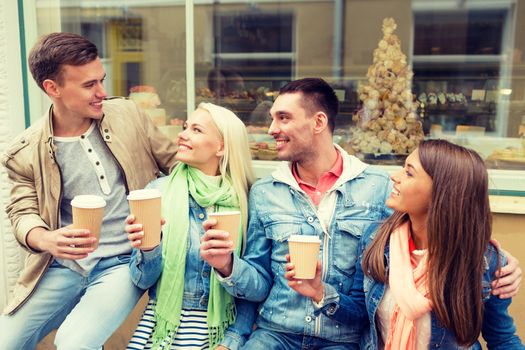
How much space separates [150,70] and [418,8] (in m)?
5.13

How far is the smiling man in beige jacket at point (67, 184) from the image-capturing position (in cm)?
225

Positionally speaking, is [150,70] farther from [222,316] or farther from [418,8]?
[418,8]

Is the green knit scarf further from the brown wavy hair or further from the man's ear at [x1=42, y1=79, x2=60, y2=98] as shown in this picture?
the brown wavy hair

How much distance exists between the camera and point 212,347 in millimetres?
2127

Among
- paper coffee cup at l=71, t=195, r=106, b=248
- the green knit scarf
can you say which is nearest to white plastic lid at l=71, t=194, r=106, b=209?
paper coffee cup at l=71, t=195, r=106, b=248

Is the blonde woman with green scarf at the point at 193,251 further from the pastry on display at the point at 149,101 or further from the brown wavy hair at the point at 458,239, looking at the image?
the pastry on display at the point at 149,101

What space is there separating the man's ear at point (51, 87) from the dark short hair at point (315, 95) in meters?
1.02

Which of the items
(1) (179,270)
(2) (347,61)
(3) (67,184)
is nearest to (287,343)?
(1) (179,270)

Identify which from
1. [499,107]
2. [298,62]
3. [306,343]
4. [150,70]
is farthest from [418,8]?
[306,343]

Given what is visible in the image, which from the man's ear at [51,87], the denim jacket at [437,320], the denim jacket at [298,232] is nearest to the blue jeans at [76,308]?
the denim jacket at [298,232]

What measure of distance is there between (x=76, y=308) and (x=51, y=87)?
98 centimetres

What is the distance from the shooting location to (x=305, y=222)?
2160 millimetres

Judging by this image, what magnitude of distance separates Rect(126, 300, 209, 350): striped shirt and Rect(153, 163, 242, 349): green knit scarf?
0.08 ft

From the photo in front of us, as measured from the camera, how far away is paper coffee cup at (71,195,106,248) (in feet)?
5.96
